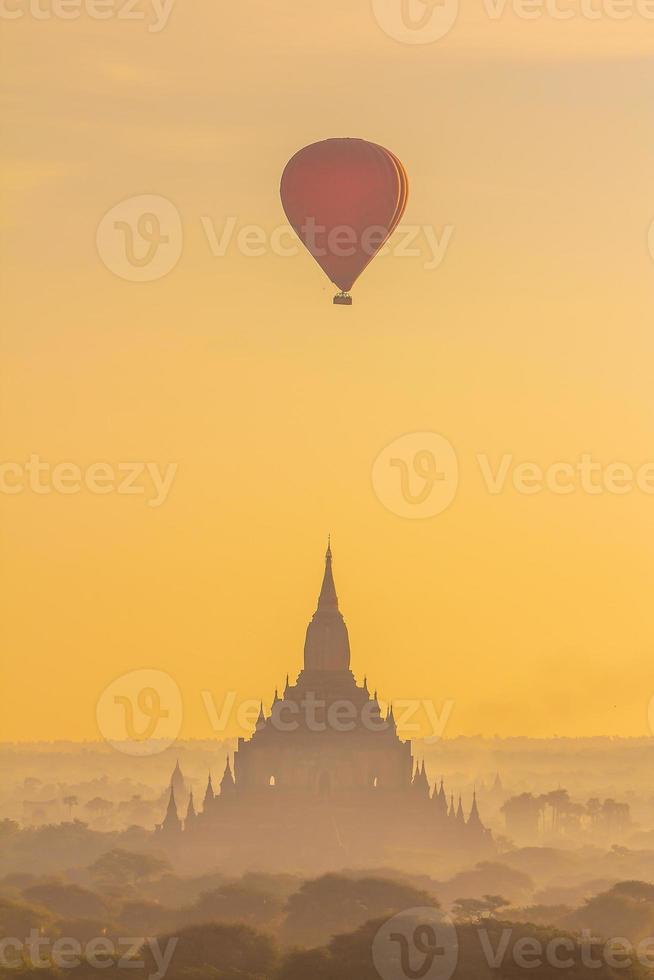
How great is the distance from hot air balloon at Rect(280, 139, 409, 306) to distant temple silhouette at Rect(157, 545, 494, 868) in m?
83.1

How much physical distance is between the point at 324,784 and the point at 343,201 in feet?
301

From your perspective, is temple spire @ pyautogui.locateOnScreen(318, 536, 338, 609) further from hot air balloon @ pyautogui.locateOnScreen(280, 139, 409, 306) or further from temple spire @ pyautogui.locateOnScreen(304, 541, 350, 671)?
hot air balloon @ pyautogui.locateOnScreen(280, 139, 409, 306)

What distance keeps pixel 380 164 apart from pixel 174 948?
34.3 metres

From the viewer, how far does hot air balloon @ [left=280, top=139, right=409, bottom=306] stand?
103062 millimetres

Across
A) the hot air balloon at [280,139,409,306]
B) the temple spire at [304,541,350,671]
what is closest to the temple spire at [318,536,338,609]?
the temple spire at [304,541,350,671]

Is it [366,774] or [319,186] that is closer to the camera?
[319,186]

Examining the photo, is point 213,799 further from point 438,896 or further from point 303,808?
point 438,896

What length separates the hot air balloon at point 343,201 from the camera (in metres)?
103

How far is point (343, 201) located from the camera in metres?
104

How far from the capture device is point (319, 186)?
104875 mm

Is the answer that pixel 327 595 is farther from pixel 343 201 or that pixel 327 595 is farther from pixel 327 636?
pixel 343 201

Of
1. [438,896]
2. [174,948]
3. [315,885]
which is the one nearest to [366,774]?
[438,896]

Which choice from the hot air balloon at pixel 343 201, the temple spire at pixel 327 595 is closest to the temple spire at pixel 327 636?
the temple spire at pixel 327 595

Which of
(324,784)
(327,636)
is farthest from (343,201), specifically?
(324,784)
